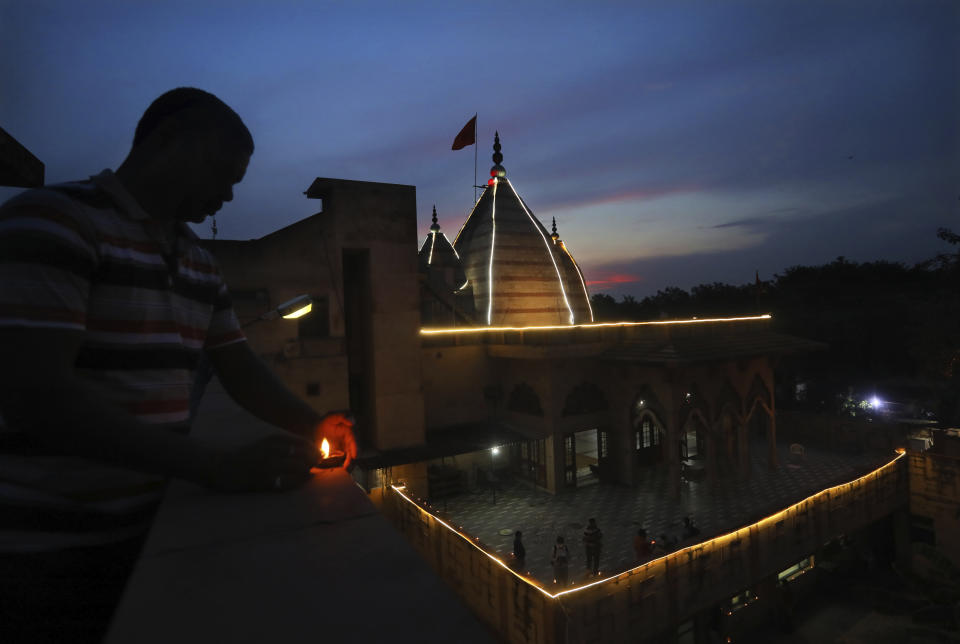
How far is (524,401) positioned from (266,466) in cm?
1706

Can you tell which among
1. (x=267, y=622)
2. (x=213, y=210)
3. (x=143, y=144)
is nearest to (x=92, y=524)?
(x=267, y=622)

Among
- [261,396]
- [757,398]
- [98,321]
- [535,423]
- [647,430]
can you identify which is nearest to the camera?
[98,321]

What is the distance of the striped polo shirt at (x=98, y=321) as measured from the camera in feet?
3.86

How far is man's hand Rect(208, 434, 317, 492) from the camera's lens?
4.81 ft

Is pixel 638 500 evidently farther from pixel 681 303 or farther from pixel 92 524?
pixel 681 303

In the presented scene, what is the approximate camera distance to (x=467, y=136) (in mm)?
24672

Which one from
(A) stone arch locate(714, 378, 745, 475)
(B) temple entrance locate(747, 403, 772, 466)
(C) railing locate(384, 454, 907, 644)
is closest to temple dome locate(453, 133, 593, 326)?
(A) stone arch locate(714, 378, 745, 475)

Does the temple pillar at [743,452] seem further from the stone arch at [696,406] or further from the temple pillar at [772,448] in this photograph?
the stone arch at [696,406]

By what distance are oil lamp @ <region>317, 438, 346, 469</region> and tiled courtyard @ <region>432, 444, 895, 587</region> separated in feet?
37.0

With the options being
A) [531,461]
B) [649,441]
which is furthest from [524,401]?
[649,441]

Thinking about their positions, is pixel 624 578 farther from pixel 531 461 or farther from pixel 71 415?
pixel 71 415

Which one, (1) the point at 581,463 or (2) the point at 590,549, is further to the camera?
(1) the point at 581,463

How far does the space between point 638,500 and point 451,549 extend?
26.7ft

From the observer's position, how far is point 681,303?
2227 inches
